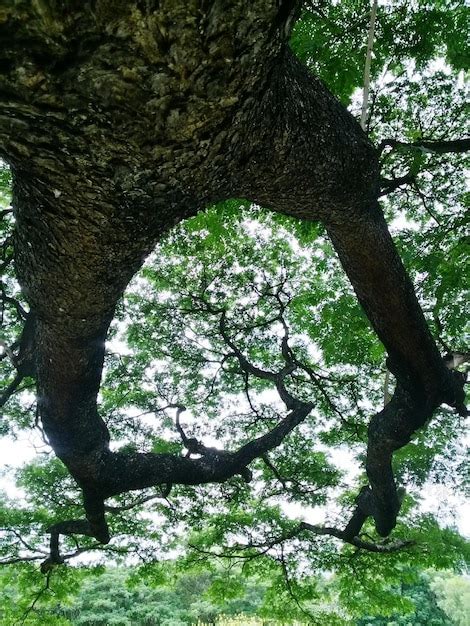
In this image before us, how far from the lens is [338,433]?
770cm

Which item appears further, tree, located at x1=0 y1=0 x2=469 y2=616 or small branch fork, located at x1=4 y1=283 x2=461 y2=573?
small branch fork, located at x1=4 y1=283 x2=461 y2=573

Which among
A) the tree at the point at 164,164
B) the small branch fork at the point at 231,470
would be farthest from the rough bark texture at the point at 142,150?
the small branch fork at the point at 231,470

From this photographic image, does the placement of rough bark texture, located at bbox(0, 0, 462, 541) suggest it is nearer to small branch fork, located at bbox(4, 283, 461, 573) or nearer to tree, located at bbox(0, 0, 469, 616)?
tree, located at bbox(0, 0, 469, 616)

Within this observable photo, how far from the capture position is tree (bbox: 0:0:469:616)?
120 cm

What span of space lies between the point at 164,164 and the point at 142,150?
0.39 ft

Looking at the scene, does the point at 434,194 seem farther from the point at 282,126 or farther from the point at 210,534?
the point at 210,534

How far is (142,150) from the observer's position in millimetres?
1485

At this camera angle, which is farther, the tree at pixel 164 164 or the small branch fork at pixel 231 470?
the small branch fork at pixel 231 470

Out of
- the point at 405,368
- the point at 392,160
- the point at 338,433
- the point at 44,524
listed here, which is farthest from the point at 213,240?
the point at 44,524

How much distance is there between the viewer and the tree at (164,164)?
1.20 metres

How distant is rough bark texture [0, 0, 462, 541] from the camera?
1.17m

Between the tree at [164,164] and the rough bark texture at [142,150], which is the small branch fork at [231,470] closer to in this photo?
the tree at [164,164]

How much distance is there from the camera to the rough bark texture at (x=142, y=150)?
1.17 m

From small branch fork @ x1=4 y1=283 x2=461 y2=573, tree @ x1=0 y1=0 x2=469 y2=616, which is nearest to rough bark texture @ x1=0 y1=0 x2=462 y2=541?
tree @ x1=0 y1=0 x2=469 y2=616
